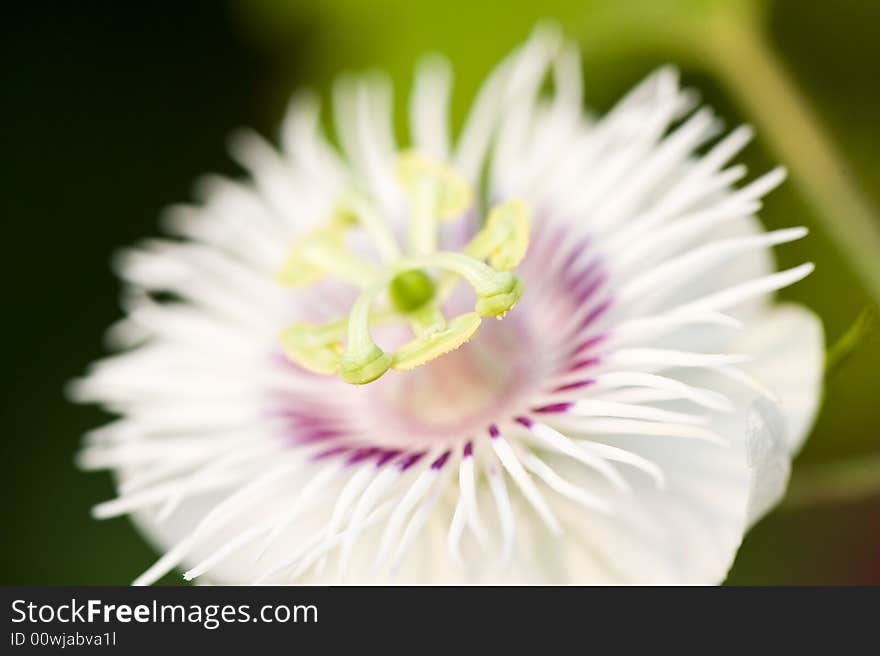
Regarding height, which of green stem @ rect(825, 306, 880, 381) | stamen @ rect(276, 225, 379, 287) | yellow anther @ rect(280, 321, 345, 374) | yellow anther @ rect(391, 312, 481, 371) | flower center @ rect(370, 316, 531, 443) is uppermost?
stamen @ rect(276, 225, 379, 287)

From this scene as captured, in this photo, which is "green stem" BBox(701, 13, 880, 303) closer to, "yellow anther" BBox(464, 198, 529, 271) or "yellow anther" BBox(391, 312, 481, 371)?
"yellow anther" BBox(464, 198, 529, 271)

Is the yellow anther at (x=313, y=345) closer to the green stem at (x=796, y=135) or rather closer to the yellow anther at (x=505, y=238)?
the yellow anther at (x=505, y=238)

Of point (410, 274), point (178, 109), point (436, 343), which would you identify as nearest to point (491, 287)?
point (436, 343)

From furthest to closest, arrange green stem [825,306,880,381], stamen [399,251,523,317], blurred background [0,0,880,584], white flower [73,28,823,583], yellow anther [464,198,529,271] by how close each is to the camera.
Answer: blurred background [0,0,880,584] → yellow anther [464,198,529,271] → stamen [399,251,523,317] → white flower [73,28,823,583] → green stem [825,306,880,381]

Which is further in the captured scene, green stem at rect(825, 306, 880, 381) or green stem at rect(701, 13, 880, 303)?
green stem at rect(701, 13, 880, 303)

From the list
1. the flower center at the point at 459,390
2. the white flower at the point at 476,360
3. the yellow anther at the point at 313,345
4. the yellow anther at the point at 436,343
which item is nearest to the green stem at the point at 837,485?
the white flower at the point at 476,360

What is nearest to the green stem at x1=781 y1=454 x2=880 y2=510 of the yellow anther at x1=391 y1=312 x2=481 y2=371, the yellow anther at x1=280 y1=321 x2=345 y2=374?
the yellow anther at x1=391 y1=312 x2=481 y2=371

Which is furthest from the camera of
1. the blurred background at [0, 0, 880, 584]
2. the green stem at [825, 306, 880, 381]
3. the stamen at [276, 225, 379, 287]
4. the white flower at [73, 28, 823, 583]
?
the blurred background at [0, 0, 880, 584]
